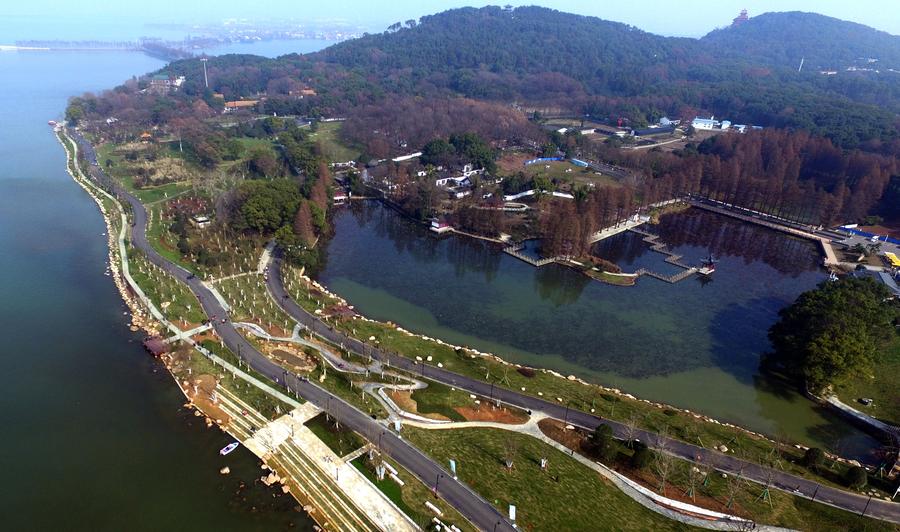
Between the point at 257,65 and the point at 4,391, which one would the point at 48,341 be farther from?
the point at 257,65

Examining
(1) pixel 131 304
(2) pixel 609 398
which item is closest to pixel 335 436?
→ (2) pixel 609 398

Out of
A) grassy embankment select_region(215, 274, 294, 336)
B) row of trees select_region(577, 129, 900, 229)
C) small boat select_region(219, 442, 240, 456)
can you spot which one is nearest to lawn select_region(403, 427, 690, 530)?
small boat select_region(219, 442, 240, 456)


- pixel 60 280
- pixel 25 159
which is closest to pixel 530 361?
pixel 60 280

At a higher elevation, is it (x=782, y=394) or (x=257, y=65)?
(x=257, y=65)

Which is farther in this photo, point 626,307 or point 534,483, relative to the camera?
point 626,307

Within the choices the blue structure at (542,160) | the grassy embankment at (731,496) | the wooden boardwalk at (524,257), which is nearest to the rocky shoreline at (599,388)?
the grassy embankment at (731,496)

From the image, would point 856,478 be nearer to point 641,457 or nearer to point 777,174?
point 641,457
